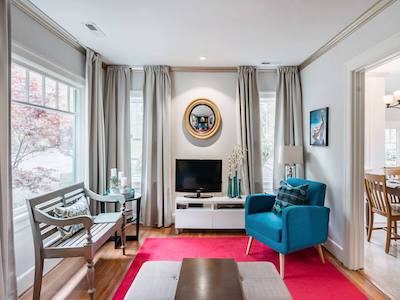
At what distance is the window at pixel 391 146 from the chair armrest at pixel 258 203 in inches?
134

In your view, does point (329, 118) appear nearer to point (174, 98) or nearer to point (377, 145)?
point (377, 145)

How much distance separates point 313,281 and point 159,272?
160cm

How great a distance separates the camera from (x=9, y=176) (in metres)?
2.06

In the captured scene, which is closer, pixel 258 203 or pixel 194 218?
pixel 258 203

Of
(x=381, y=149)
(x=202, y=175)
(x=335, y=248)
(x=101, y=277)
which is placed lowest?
(x=101, y=277)

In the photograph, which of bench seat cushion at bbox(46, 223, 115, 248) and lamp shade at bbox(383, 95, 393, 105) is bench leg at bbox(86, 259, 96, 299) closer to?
bench seat cushion at bbox(46, 223, 115, 248)

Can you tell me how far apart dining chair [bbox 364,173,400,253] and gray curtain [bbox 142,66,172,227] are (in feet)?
9.58

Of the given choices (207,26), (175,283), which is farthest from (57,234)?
(207,26)

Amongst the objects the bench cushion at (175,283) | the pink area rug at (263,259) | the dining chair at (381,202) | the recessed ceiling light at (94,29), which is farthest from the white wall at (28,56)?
the dining chair at (381,202)

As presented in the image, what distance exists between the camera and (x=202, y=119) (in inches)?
168

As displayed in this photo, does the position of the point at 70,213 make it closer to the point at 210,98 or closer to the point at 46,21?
the point at 46,21

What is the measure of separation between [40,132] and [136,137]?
1650 mm

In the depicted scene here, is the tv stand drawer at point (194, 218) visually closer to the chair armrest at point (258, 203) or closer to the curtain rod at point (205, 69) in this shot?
the chair armrest at point (258, 203)

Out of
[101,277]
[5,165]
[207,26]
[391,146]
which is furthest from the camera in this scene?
[391,146]
